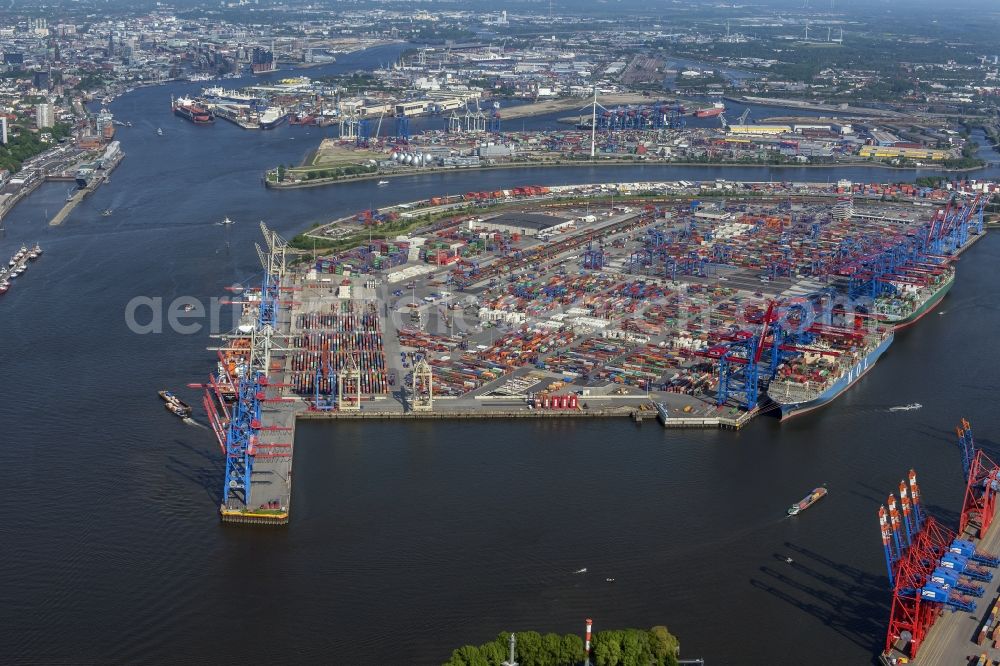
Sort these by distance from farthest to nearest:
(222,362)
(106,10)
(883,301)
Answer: (106,10) < (883,301) < (222,362)

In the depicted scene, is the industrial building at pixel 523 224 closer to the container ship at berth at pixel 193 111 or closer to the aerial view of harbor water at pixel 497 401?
the aerial view of harbor water at pixel 497 401

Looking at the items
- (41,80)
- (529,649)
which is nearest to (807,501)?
(529,649)

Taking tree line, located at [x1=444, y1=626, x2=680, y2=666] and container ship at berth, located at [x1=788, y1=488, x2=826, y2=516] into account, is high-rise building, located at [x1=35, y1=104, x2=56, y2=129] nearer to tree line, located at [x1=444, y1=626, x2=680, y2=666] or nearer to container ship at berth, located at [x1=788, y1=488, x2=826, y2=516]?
container ship at berth, located at [x1=788, y1=488, x2=826, y2=516]

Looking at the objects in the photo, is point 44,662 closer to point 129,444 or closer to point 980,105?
point 129,444

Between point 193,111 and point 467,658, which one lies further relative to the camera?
point 193,111

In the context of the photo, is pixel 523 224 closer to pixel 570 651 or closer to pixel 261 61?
pixel 570 651

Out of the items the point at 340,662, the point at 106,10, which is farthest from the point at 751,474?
the point at 106,10
